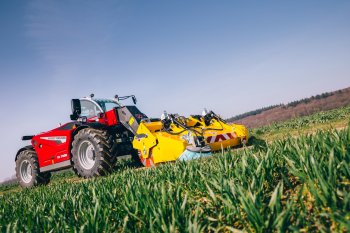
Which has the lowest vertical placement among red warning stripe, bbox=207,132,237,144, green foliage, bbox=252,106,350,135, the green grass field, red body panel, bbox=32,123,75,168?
green foliage, bbox=252,106,350,135

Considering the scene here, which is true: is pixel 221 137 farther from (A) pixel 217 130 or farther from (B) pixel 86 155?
(B) pixel 86 155

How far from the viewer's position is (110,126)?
26.9 feet

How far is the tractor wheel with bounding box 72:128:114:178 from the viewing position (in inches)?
271

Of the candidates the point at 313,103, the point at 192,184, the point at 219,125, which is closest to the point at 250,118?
the point at 313,103

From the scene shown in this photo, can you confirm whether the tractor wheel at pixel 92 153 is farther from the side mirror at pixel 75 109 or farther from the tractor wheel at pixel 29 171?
the tractor wheel at pixel 29 171

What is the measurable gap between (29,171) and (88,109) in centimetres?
382

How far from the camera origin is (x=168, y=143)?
20.4ft

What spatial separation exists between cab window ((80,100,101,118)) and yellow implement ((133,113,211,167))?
235 cm

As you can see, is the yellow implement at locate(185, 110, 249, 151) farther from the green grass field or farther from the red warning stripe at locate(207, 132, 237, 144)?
the green grass field

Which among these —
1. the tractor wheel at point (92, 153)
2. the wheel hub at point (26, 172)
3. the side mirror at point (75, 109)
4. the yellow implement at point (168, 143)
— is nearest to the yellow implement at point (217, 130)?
the yellow implement at point (168, 143)

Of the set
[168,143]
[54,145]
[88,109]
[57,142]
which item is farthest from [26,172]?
[168,143]

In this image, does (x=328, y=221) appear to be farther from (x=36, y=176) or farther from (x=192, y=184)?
(x=36, y=176)

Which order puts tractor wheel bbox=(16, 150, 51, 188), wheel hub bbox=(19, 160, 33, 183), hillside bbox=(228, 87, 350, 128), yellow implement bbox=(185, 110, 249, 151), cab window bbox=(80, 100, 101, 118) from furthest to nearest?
hillside bbox=(228, 87, 350, 128) → wheel hub bbox=(19, 160, 33, 183) → tractor wheel bbox=(16, 150, 51, 188) → cab window bbox=(80, 100, 101, 118) → yellow implement bbox=(185, 110, 249, 151)

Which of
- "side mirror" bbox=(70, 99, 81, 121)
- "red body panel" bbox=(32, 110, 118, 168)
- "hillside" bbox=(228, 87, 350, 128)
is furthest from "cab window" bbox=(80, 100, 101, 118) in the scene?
"hillside" bbox=(228, 87, 350, 128)
